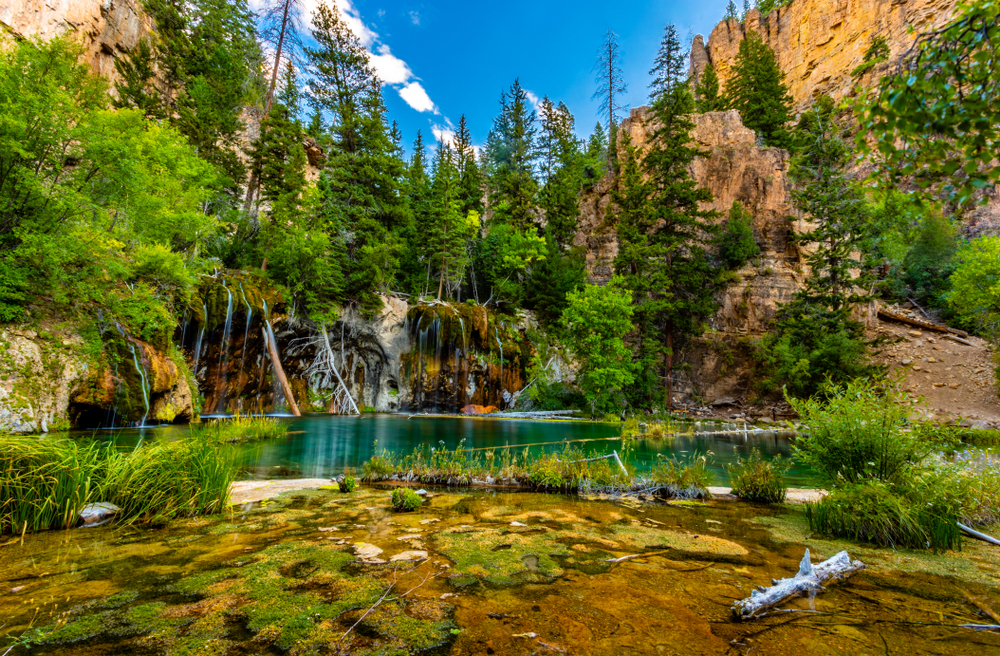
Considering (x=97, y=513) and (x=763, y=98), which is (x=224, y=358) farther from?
(x=763, y=98)

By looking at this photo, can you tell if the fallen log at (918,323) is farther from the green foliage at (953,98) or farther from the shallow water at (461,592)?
the green foliage at (953,98)

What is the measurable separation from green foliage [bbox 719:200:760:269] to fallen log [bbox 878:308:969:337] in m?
10.7

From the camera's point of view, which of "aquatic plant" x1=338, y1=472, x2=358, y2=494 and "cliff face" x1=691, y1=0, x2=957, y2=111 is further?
"cliff face" x1=691, y1=0, x2=957, y2=111

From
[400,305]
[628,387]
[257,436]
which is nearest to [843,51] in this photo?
[628,387]

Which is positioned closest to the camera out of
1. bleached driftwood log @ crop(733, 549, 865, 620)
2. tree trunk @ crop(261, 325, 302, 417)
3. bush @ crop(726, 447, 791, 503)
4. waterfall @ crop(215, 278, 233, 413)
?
bleached driftwood log @ crop(733, 549, 865, 620)

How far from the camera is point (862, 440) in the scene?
4914 mm

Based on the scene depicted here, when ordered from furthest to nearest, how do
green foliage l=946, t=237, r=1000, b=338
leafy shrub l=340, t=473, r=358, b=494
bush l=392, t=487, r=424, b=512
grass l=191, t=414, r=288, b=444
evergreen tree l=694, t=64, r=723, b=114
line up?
evergreen tree l=694, t=64, r=723, b=114
green foliage l=946, t=237, r=1000, b=338
grass l=191, t=414, r=288, b=444
leafy shrub l=340, t=473, r=358, b=494
bush l=392, t=487, r=424, b=512

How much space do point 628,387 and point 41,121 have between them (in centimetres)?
2672

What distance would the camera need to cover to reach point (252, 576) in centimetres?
302

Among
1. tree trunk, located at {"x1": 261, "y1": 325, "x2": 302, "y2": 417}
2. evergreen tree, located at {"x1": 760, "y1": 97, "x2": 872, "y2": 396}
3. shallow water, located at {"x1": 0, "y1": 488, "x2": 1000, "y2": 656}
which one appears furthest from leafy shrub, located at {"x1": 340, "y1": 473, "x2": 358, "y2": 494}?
evergreen tree, located at {"x1": 760, "y1": 97, "x2": 872, "y2": 396}

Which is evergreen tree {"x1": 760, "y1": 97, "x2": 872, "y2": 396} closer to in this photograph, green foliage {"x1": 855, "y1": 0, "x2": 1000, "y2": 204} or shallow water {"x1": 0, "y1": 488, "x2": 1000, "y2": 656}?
shallow water {"x1": 0, "y1": 488, "x2": 1000, "y2": 656}

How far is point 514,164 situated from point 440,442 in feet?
130

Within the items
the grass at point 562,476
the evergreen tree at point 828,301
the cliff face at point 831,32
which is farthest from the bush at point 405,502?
the cliff face at point 831,32

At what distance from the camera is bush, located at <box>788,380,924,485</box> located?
15.6 feet
